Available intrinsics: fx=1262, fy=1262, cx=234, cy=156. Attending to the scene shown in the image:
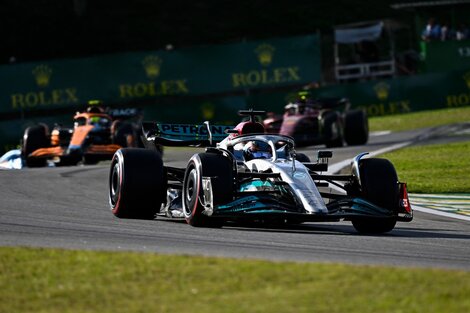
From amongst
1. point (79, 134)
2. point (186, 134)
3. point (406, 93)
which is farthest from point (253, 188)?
point (406, 93)

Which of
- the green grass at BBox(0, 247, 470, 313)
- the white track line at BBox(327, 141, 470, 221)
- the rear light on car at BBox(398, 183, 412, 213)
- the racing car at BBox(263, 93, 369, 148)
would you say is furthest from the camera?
the racing car at BBox(263, 93, 369, 148)

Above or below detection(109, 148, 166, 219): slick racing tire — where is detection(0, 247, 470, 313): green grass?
below

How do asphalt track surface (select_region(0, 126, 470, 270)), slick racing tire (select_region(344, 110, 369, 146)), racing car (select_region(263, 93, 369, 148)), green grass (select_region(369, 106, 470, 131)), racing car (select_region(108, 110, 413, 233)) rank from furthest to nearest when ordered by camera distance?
1. green grass (select_region(369, 106, 470, 131))
2. slick racing tire (select_region(344, 110, 369, 146))
3. racing car (select_region(263, 93, 369, 148))
4. racing car (select_region(108, 110, 413, 233))
5. asphalt track surface (select_region(0, 126, 470, 270))

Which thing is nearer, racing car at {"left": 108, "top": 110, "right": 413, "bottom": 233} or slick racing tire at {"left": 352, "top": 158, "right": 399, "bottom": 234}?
racing car at {"left": 108, "top": 110, "right": 413, "bottom": 233}

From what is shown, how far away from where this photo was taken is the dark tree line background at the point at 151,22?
150 ft

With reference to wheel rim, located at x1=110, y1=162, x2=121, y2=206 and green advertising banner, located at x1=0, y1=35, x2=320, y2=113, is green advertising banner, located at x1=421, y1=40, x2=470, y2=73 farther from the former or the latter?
wheel rim, located at x1=110, y1=162, x2=121, y2=206

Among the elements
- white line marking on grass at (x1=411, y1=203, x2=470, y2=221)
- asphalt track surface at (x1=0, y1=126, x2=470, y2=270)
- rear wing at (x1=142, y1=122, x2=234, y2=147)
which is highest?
rear wing at (x1=142, y1=122, x2=234, y2=147)

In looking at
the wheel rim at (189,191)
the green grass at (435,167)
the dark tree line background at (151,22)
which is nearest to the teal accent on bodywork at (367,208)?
the wheel rim at (189,191)

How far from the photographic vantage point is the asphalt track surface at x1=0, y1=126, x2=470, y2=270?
10.7m

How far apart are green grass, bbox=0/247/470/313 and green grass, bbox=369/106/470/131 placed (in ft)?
84.7

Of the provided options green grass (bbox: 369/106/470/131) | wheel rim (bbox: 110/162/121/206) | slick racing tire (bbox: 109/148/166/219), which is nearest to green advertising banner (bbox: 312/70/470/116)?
green grass (bbox: 369/106/470/131)

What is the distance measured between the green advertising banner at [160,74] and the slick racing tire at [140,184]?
70.4ft

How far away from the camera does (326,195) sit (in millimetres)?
13859

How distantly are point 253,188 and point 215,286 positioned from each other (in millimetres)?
4786
